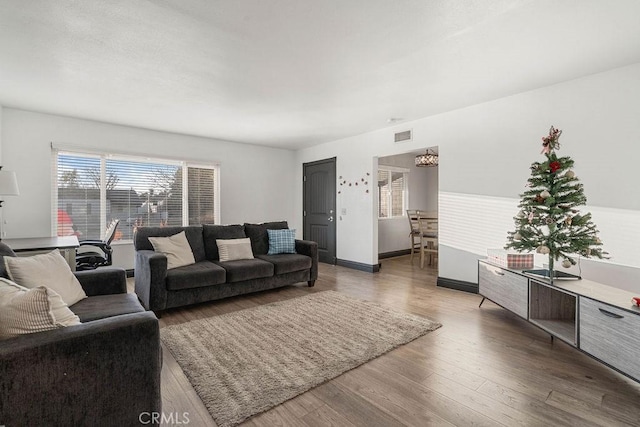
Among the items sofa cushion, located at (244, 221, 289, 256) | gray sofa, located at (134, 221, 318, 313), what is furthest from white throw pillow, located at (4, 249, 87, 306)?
sofa cushion, located at (244, 221, 289, 256)

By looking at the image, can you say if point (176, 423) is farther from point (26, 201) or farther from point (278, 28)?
point (26, 201)

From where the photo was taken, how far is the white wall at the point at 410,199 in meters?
6.90

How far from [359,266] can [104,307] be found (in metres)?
4.25

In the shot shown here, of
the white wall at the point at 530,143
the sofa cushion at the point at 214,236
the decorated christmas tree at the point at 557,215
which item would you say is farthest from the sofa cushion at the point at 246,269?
the decorated christmas tree at the point at 557,215

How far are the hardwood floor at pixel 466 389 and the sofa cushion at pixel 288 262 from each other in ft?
6.23

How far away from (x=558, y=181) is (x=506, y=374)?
1.69 meters

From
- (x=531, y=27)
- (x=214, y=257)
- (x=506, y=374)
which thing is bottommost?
(x=506, y=374)

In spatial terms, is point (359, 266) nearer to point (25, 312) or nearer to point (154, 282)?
point (154, 282)

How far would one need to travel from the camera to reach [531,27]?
2.21m

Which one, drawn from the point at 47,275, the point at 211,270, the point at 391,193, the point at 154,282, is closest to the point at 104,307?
the point at 47,275

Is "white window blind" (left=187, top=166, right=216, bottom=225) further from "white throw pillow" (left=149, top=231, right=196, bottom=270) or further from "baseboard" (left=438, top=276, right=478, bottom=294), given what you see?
"baseboard" (left=438, top=276, right=478, bottom=294)

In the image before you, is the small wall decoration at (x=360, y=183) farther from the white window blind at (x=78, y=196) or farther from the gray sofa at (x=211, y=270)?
the white window blind at (x=78, y=196)

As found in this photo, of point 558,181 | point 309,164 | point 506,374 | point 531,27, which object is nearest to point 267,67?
point 531,27

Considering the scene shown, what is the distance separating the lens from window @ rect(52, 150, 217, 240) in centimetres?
446
